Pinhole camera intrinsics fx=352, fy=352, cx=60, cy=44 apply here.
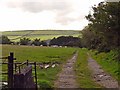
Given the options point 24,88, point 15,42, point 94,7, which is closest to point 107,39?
point 94,7

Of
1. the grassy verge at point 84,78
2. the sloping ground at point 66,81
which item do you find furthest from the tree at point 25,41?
the sloping ground at point 66,81

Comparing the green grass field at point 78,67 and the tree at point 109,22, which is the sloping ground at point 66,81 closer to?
the green grass field at point 78,67

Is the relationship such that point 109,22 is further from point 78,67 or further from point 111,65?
point 78,67

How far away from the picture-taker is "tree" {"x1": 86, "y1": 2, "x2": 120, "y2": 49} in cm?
2781

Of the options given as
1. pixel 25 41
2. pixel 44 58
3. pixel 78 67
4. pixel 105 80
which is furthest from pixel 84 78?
pixel 25 41

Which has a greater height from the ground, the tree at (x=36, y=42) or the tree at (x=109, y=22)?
the tree at (x=109, y=22)

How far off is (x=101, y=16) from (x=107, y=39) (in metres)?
2.09

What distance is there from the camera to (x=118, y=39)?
93.6 feet

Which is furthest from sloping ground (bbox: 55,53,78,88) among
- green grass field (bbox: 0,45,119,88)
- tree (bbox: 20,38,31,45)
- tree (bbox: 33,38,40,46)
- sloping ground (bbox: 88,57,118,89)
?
tree (bbox: 33,38,40,46)

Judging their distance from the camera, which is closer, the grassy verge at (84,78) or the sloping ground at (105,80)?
the grassy verge at (84,78)

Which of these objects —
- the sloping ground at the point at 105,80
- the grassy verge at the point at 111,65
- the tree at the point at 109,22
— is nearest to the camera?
the sloping ground at the point at 105,80

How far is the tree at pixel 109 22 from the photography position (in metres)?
27.8

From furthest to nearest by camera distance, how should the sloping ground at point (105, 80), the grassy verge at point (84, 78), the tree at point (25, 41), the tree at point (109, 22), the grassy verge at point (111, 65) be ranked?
1. the tree at point (25, 41)
2. the grassy verge at point (111, 65)
3. the tree at point (109, 22)
4. the sloping ground at point (105, 80)
5. the grassy verge at point (84, 78)

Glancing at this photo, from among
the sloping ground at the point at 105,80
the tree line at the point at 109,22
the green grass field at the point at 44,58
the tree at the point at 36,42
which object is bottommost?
the tree at the point at 36,42
